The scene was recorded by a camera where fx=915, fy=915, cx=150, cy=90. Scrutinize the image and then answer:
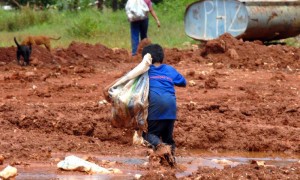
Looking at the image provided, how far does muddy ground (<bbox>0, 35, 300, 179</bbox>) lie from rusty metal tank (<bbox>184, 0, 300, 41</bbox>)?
3077 millimetres

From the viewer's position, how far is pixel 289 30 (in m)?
23.7

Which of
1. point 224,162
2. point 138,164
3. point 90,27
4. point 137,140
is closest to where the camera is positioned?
point 138,164

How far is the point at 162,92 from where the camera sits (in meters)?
9.12

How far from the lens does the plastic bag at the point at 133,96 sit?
9.01 metres

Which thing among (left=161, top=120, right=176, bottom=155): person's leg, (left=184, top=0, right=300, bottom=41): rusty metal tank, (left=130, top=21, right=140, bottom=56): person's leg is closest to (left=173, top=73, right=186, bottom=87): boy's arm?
(left=161, top=120, right=176, bottom=155): person's leg

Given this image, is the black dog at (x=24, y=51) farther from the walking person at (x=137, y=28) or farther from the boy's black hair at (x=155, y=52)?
the boy's black hair at (x=155, y=52)

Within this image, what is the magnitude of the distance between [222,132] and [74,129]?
181cm

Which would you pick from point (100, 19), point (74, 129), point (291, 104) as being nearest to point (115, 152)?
point (74, 129)

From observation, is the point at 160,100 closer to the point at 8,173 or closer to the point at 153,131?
the point at 153,131

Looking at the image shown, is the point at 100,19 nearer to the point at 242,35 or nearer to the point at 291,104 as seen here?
the point at 242,35

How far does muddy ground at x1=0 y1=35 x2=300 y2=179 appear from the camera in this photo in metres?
10.0

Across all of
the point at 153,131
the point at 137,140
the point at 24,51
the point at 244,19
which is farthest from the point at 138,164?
the point at 244,19

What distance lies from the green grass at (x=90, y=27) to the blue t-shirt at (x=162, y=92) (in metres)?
14.4

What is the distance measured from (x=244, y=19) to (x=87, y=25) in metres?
6.73
